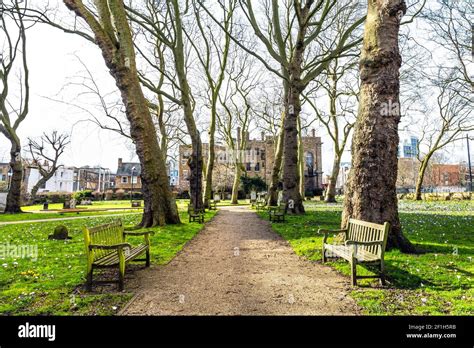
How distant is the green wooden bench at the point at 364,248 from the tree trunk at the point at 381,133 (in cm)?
55

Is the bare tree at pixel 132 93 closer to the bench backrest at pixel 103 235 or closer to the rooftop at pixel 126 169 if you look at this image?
the bench backrest at pixel 103 235

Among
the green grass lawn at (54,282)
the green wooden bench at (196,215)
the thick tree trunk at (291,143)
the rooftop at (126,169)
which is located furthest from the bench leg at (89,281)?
the rooftop at (126,169)

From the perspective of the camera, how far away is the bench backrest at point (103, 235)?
4.89 meters

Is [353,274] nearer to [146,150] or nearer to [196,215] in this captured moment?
[146,150]

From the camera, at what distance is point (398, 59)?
7086 mm

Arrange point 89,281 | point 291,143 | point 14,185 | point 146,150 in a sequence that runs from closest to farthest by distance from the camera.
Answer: point 89,281 < point 146,150 < point 291,143 < point 14,185

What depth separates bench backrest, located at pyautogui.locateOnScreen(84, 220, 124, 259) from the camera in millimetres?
4889

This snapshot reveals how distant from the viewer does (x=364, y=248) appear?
20.5 ft

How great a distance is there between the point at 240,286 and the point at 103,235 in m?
2.61

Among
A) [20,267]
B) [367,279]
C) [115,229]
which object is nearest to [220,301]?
[367,279]

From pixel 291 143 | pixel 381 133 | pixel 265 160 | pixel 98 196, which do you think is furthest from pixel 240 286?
pixel 265 160

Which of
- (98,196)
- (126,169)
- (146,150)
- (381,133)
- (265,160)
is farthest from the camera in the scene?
(126,169)
